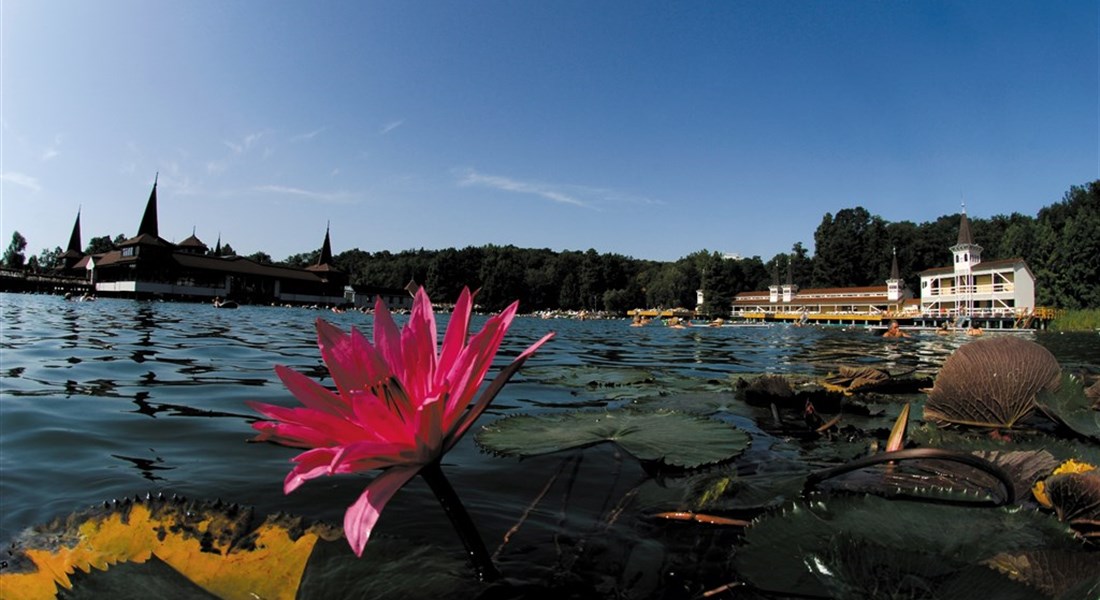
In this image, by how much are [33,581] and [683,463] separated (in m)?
1.20

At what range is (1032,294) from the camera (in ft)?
106

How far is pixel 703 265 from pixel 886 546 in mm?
66829

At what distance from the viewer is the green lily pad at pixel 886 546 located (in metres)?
0.56

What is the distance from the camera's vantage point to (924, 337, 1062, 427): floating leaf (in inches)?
63.4

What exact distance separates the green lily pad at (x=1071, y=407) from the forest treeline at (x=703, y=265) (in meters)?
40.0

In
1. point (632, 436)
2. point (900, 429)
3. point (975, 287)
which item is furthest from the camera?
point (975, 287)

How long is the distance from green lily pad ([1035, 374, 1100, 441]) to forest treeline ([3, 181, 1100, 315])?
4004cm

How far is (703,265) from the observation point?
6475cm

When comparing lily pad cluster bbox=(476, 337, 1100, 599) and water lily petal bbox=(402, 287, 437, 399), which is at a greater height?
water lily petal bbox=(402, 287, 437, 399)

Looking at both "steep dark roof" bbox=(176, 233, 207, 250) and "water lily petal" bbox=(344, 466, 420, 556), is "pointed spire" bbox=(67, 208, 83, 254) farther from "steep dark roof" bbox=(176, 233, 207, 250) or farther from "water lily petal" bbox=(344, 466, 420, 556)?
"water lily petal" bbox=(344, 466, 420, 556)

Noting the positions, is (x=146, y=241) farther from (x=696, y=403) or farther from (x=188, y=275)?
(x=696, y=403)

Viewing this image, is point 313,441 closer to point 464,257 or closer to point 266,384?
point 266,384

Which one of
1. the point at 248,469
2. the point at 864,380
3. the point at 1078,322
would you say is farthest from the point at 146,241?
the point at 1078,322

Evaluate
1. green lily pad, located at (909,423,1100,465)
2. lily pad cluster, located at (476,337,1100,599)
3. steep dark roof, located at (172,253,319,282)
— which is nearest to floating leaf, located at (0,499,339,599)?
lily pad cluster, located at (476,337,1100,599)
